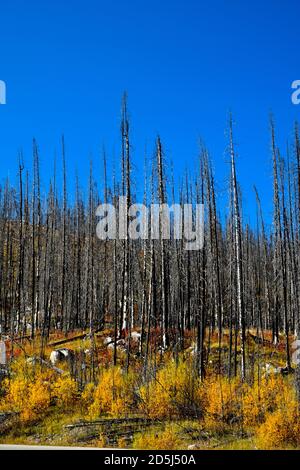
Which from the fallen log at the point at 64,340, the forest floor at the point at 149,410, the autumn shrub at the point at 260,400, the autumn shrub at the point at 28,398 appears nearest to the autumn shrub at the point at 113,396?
the forest floor at the point at 149,410

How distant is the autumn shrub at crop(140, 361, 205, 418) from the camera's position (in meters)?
13.8

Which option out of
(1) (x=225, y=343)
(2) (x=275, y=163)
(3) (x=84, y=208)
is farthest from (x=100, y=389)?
(3) (x=84, y=208)

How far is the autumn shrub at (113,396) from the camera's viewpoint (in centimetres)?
1433

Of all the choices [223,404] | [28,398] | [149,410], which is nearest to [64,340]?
[28,398]

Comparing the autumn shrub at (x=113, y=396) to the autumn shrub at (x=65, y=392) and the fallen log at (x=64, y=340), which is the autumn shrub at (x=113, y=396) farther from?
the fallen log at (x=64, y=340)

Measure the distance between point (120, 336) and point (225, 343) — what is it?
18.5 feet

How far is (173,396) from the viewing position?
14.2 meters

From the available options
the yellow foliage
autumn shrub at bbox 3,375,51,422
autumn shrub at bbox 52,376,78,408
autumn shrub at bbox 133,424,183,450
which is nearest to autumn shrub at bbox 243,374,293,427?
autumn shrub at bbox 133,424,183,450

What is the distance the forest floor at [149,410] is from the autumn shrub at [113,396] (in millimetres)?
31

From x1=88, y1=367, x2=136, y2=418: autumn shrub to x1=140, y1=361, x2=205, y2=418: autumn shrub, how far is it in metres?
0.64

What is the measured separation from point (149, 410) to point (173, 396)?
91 cm

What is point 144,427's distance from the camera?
512 inches

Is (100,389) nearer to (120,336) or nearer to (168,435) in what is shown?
(168,435)

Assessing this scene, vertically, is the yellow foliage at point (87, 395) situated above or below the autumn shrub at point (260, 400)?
below
